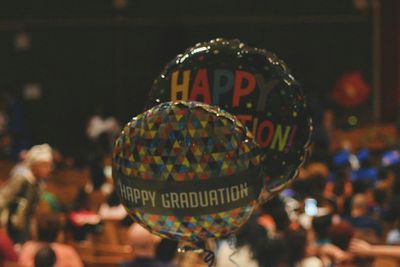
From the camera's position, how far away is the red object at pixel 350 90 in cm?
1738

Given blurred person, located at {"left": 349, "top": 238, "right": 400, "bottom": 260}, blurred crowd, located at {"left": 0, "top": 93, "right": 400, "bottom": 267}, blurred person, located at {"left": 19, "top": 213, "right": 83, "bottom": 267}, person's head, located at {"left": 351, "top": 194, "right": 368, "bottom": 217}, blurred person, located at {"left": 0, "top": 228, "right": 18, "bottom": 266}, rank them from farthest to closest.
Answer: person's head, located at {"left": 351, "top": 194, "right": 368, "bottom": 217} < blurred person, located at {"left": 0, "top": 228, "right": 18, "bottom": 266} < blurred person, located at {"left": 19, "top": 213, "right": 83, "bottom": 267} < blurred person, located at {"left": 349, "top": 238, "right": 400, "bottom": 260} < blurred crowd, located at {"left": 0, "top": 93, "right": 400, "bottom": 267}

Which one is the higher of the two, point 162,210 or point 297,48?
point 162,210

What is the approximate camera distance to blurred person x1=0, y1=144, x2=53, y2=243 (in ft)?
22.3

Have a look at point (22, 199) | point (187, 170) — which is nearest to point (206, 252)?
point (187, 170)

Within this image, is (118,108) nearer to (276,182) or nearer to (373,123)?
(373,123)

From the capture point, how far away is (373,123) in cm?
1691

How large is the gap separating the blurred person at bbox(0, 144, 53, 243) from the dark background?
9514mm

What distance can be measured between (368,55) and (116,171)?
15.3 meters

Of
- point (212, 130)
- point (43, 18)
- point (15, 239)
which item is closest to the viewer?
point (212, 130)

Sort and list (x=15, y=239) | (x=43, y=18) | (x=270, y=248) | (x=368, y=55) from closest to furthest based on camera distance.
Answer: (x=270, y=248)
(x=15, y=239)
(x=43, y=18)
(x=368, y=55)

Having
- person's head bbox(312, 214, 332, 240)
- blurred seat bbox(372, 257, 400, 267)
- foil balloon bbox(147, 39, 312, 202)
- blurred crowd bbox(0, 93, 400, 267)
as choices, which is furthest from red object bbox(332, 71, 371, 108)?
foil balloon bbox(147, 39, 312, 202)

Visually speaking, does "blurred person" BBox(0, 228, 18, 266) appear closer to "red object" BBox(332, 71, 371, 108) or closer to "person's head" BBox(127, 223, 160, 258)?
"person's head" BBox(127, 223, 160, 258)

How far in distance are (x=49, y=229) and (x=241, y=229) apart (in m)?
1.39

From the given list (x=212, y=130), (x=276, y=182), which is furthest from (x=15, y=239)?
(x=212, y=130)
